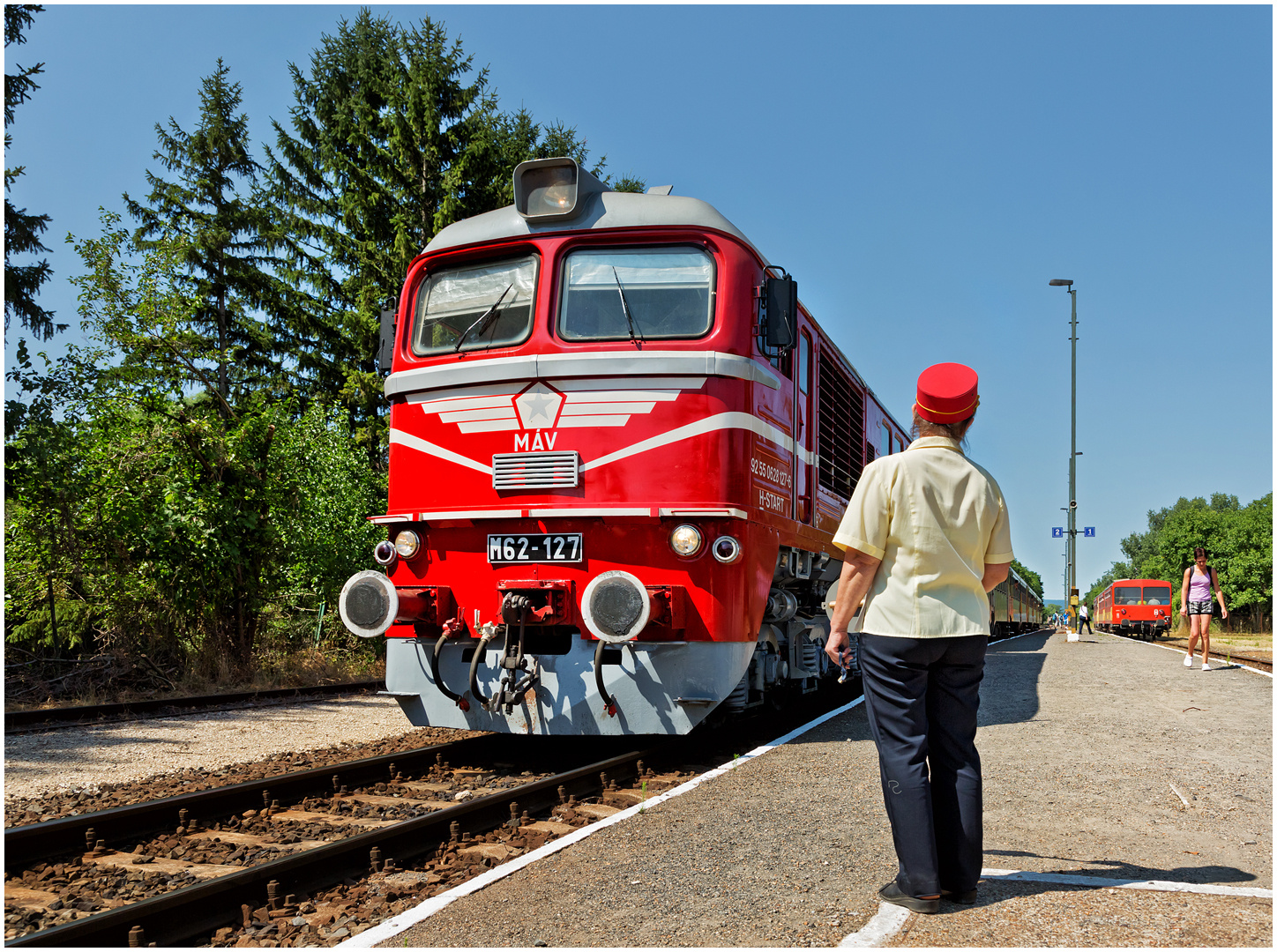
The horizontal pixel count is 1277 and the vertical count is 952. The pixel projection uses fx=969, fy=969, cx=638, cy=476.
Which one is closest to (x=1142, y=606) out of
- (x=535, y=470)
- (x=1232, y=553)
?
(x=1232, y=553)

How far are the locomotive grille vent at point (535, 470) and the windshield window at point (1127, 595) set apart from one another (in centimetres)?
4467

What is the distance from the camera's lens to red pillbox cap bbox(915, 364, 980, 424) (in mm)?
3453

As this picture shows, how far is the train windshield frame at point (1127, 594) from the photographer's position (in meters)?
44.5

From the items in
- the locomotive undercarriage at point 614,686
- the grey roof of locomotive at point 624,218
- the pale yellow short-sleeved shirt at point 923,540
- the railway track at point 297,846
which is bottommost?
the railway track at point 297,846

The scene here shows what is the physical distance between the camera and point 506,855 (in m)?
4.33

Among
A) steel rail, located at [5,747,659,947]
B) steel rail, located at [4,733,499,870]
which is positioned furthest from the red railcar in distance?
steel rail, located at [5,747,659,947]

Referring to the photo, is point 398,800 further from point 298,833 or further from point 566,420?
point 566,420

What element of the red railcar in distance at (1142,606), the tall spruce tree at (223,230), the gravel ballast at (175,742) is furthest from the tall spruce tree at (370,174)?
the red railcar in distance at (1142,606)

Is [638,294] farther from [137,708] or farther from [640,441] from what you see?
[137,708]

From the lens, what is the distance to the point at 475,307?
6984mm

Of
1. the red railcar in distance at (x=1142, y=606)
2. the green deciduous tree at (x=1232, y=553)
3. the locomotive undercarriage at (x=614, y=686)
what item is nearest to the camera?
the locomotive undercarriage at (x=614, y=686)

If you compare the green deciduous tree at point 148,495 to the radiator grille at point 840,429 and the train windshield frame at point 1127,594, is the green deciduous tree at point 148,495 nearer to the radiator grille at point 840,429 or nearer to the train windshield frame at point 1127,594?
the radiator grille at point 840,429

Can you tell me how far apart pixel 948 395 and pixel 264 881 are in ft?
10.3

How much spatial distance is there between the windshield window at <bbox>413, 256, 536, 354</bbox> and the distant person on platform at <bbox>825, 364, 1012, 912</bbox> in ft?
12.6
